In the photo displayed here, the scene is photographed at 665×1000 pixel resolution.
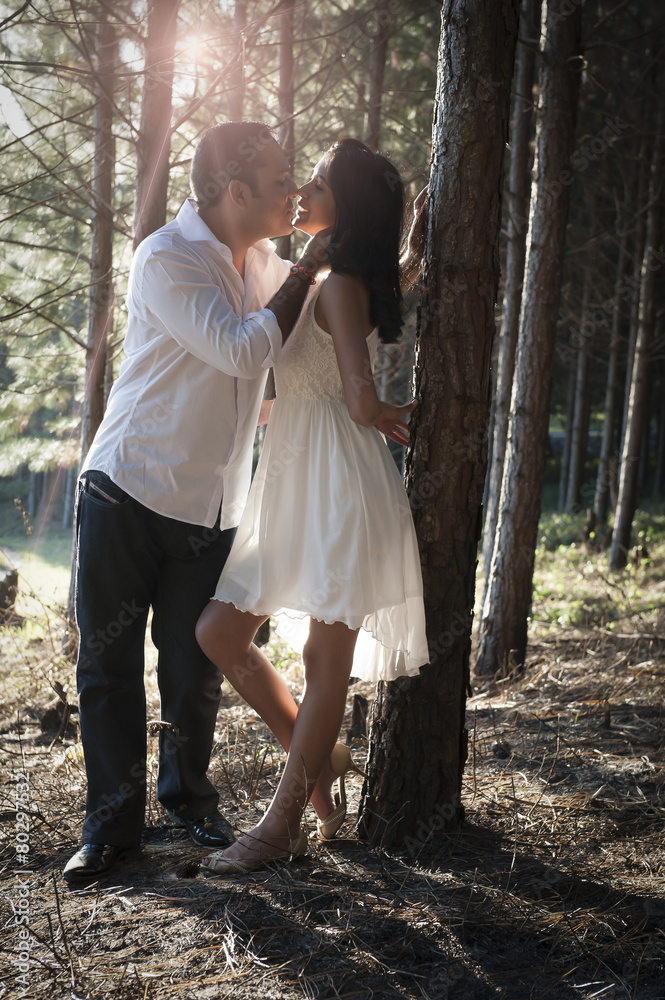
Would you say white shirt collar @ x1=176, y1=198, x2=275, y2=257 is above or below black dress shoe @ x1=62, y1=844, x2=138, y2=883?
above

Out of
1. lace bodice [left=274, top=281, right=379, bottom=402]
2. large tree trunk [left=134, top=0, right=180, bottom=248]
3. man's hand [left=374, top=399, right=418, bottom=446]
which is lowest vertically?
man's hand [left=374, top=399, right=418, bottom=446]

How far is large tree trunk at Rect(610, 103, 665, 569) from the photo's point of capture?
9.27m

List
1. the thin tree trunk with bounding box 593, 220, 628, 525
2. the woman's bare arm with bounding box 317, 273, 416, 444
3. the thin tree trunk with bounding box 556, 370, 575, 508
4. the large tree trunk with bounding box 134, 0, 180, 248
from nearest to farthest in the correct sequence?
1. the woman's bare arm with bounding box 317, 273, 416, 444
2. the large tree trunk with bounding box 134, 0, 180, 248
3. the thin tree trunk with bounding box 593, 220, 628, 525
4. the thin tree trunk with bounding box 556, 370, 575, 508

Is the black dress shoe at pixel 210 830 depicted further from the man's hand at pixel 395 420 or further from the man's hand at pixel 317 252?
the man's hand at pixel 317 252

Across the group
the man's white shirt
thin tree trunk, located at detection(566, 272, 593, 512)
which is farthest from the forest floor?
thin tree trunk, located at detection(566, 272, 593, 512)

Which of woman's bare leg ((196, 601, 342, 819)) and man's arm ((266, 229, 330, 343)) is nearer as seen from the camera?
man's arm ((266, 229, 330, 343))

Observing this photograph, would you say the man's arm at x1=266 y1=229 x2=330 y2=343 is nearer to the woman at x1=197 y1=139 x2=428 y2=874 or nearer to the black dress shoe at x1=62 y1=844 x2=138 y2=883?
the woman at x1=197 y1=139 x2=428 y2=874

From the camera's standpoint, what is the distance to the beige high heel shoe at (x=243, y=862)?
7.64 ft

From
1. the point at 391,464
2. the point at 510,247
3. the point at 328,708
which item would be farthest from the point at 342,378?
the point at 510,247

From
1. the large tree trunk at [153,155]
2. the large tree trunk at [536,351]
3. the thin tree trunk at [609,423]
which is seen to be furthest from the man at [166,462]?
the thin tree trunk at [609,423]

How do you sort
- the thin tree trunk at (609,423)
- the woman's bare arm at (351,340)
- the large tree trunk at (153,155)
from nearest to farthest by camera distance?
the woman's bare arm at (351,340) < the large tree trunk at (153,155) < the thin tree trunk at (609,423)

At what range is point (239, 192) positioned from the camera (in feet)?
8.39

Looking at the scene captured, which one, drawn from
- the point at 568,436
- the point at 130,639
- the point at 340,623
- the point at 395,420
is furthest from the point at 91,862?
the point at 568,436

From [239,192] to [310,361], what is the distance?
0.63 metres
